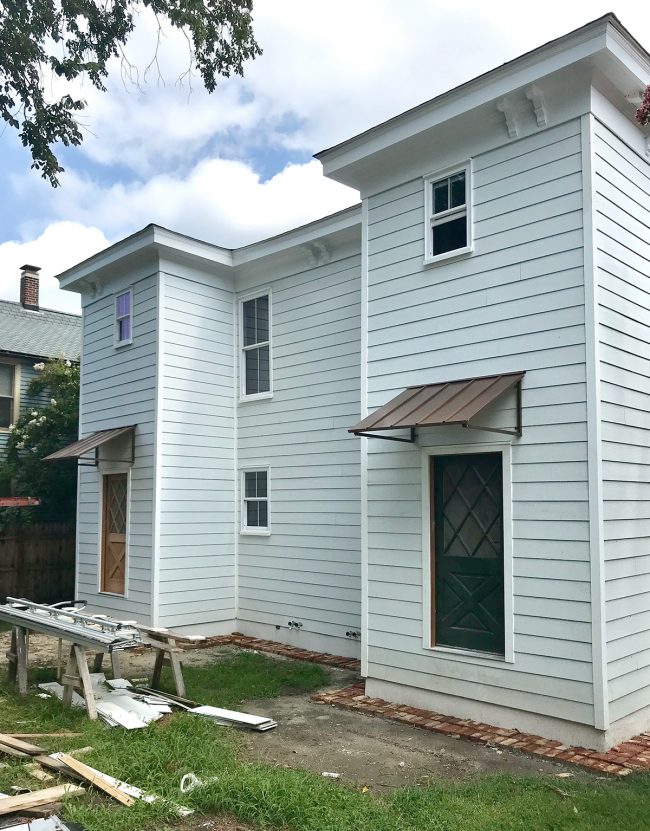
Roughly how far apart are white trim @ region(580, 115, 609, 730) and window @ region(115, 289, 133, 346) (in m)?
7.38

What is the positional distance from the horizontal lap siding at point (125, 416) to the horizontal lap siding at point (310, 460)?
1.49 metres

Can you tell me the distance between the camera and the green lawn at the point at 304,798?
14.1 feet

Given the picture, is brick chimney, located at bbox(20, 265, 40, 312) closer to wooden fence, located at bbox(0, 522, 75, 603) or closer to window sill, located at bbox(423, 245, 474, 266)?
wooden fence, located at bbox(0, 522, 75, 603)

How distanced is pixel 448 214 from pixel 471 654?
4.15m

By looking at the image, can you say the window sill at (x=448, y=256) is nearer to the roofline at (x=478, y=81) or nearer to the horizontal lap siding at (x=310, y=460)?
the roofline at (x=478, y=81)

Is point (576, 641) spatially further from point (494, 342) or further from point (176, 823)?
point (176, 823)

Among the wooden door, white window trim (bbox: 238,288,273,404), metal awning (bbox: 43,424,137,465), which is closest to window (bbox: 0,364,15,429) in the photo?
metal awning (bbox: 43,424,137,465)

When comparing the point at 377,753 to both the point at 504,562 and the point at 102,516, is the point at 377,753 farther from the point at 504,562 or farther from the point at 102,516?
the point at 102,516

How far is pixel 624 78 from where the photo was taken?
6.21 meters

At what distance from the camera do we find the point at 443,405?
6.50 meters

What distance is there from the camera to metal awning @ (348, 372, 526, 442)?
6.15 meters

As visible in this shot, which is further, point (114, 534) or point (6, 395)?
point (6, 395)

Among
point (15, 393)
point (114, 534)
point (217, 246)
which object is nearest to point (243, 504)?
point (114, 534)

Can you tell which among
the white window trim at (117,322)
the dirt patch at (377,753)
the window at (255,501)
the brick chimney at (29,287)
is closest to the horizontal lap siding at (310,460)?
the window at (255,501)
